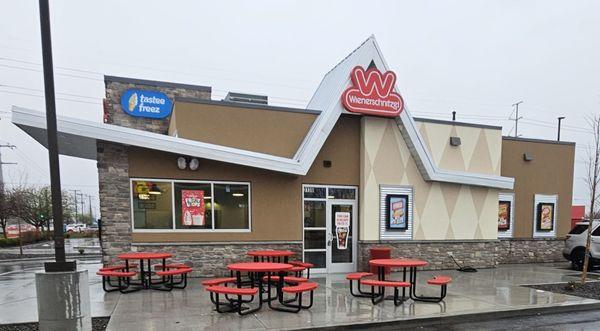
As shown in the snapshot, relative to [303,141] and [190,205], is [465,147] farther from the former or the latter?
[190,205]

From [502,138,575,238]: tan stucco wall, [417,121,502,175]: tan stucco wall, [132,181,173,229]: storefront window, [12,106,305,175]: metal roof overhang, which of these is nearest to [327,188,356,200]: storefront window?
[12,106,305,175]: metal roof overhang

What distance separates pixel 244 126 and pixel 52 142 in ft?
17.8

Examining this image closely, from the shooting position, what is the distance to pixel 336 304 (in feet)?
22.7

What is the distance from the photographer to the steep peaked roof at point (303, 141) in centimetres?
809

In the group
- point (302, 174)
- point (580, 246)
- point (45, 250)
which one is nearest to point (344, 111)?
point (302, 174)

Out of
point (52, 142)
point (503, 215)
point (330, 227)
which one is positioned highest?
point (52, 142)

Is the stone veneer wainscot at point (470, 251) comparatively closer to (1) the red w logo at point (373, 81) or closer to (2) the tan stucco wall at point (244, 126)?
(2) the tan stucco wall at point (244, 126)

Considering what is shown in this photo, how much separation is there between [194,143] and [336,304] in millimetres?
5036

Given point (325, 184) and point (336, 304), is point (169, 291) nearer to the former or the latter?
point (336, 304)

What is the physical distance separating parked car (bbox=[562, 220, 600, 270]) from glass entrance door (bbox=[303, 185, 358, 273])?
8144 millimetres

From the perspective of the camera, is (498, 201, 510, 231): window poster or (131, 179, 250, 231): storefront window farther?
(498, 201, 510, 231): window poster

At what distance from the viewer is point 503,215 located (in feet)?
43.5

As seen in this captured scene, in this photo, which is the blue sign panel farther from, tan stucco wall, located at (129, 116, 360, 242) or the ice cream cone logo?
tan stucco wall, located at (129, 116, 360, 242)

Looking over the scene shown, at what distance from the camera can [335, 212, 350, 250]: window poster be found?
1055 cm
